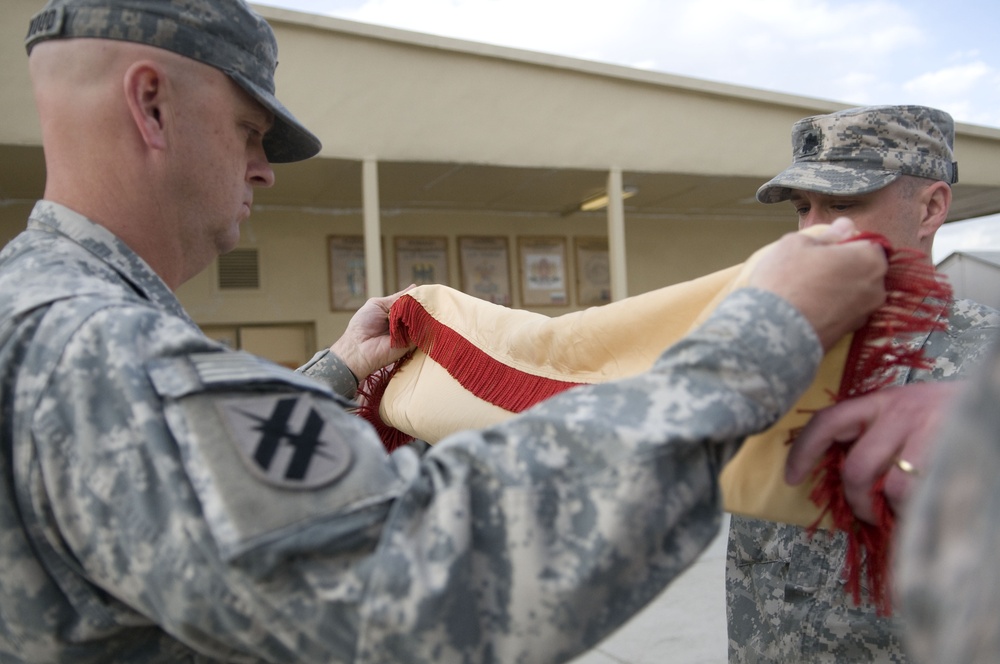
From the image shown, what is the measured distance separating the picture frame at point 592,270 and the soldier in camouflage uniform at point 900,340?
7809mm

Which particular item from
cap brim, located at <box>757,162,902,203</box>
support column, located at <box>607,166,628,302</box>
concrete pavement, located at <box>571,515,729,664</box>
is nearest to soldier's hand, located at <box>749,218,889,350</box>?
cap brim, located at <box>757,162,902,203</box>

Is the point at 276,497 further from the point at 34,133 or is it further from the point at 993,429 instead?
the point at 34,133

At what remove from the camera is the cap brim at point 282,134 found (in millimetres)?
1175

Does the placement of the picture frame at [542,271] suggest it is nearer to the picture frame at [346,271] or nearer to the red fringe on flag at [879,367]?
the picture frame at [346,271]

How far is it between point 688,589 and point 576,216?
6482mm

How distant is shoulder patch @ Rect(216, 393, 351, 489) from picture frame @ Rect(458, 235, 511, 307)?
28.4 feet

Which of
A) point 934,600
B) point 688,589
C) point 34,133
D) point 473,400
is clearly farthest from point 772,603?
point 34,133

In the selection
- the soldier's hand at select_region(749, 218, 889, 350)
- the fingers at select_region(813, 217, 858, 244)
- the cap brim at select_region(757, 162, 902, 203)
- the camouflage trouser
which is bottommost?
the camouflage trouser

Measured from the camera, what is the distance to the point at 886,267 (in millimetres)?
932

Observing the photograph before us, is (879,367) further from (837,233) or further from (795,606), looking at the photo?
(795,606)

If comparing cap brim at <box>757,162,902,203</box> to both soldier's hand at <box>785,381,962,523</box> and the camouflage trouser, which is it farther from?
soldier's hand at <box>785,381,962,523</box>

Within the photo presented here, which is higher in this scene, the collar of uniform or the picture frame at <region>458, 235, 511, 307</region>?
the collar of uniform

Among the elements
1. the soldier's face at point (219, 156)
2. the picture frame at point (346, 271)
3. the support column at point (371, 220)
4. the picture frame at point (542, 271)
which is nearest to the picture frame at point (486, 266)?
the picture frame at point (542, 271)

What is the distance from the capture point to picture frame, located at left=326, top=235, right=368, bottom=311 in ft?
29.8
